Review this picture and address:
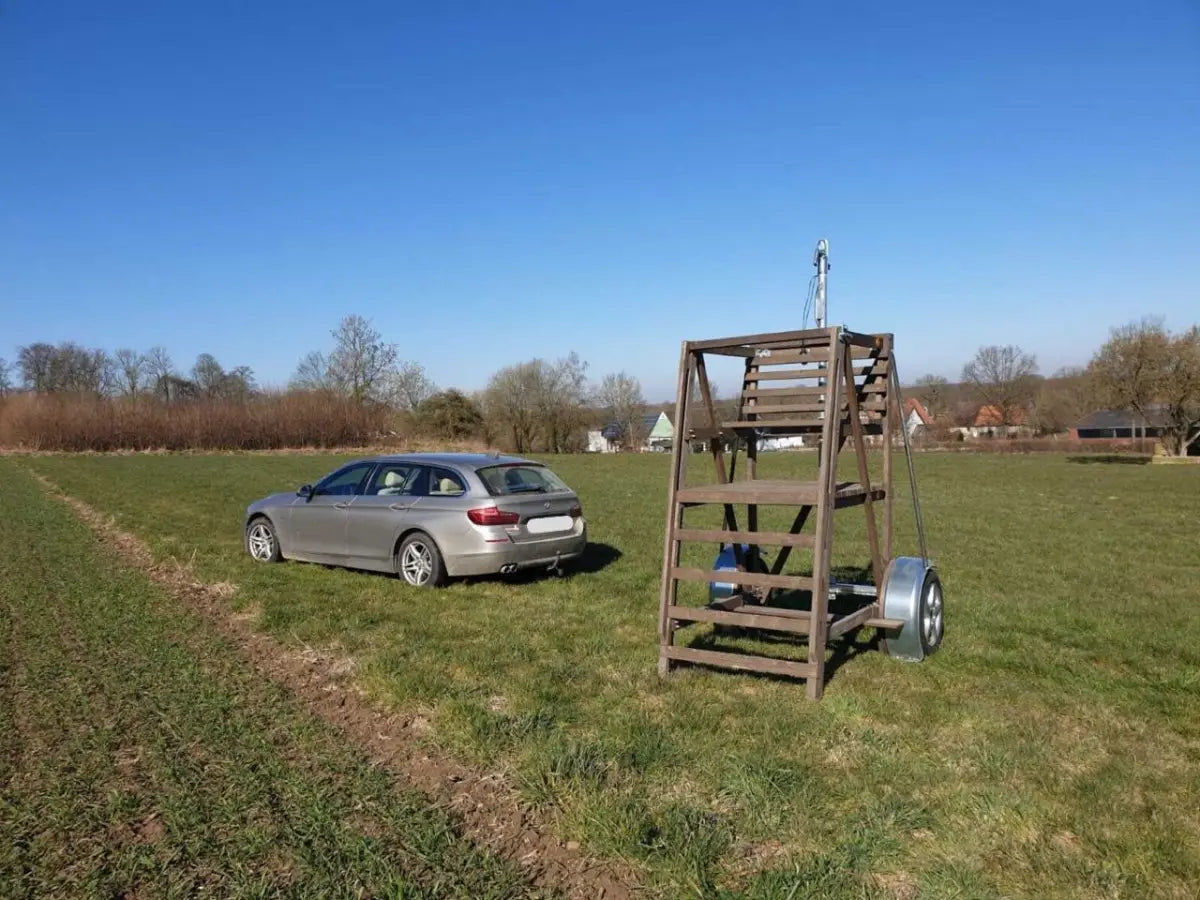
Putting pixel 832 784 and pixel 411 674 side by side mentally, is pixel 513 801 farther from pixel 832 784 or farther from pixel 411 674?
pixel 411 674

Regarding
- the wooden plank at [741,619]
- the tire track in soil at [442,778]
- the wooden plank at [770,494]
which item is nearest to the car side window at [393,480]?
the tire track in soil at [442,778]

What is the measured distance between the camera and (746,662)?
214 inches

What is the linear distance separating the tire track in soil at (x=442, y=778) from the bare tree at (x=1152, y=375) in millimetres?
41267

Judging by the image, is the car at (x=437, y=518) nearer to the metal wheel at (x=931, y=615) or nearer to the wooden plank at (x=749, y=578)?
the wooden plank at (x=749, y=578)

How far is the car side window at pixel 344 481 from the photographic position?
9.90 meters

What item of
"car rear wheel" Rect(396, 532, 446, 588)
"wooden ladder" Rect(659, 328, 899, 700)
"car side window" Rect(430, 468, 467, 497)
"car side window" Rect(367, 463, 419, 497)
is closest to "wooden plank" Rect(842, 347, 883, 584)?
"wooden ladder" Rect(659, 328, 899, 700)

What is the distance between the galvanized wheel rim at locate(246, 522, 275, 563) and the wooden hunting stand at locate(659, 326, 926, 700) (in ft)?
20.8

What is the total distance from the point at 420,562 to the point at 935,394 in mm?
99656

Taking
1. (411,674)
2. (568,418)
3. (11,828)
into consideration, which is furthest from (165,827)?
(568,418)

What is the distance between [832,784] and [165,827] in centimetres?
304

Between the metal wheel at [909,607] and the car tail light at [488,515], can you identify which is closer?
the metal wheel at [909,607]

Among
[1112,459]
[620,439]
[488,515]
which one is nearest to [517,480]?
[488,515]

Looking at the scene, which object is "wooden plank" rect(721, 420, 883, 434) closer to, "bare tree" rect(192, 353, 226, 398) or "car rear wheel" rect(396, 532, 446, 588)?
"car rear wheel" rect(396, 532, 446, 588)

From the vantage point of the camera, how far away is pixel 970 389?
96188 millimetres
